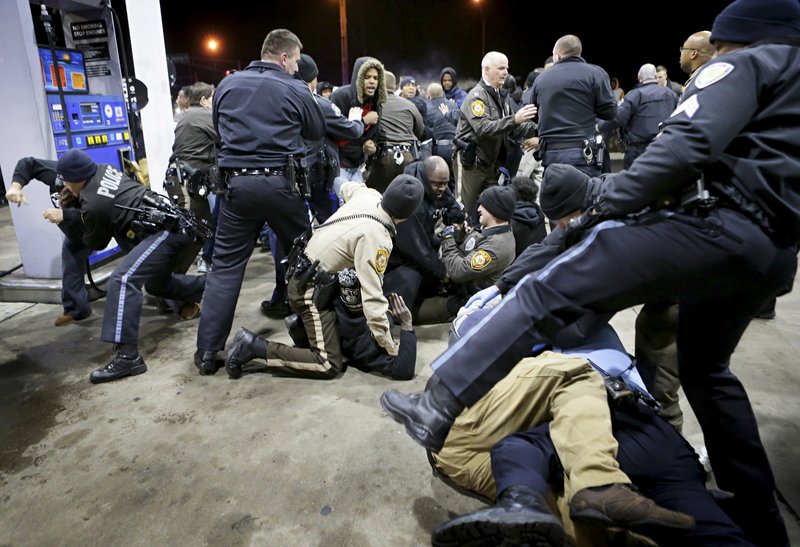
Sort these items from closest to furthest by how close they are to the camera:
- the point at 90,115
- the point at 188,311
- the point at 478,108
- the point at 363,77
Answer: the point at 188,311 < the point at 363,77 < the point at 478,108 < the point at 90,115

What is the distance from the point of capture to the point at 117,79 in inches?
217

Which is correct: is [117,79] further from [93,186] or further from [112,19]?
[93,186]

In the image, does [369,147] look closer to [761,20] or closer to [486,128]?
[486,128]

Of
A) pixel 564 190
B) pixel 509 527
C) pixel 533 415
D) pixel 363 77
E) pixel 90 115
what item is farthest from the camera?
pixel 90 115

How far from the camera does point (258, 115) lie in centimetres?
312

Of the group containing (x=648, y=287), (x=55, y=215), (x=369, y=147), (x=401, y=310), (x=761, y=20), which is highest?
(x=761, y=20)

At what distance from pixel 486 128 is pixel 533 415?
347cm

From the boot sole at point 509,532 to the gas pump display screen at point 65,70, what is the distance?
481cm

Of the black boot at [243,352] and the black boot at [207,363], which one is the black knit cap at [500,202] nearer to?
the black boot at [243,352]

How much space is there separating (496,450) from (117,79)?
18.4ft

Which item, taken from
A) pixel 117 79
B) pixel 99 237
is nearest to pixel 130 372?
pixel 99 237

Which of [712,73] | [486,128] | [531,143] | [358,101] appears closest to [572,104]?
[531,143]

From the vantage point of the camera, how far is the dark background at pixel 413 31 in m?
17.8

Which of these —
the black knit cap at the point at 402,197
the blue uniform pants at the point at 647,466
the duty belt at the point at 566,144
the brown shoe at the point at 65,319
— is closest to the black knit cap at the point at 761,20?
the blue uniform pants at the point at 647,466
